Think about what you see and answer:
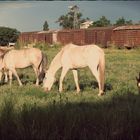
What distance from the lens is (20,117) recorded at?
806 centimetres

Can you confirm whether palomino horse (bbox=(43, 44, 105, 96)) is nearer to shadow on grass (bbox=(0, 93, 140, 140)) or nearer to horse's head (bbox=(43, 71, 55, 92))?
horse's head (bbox=(43, 71, 55, 92))

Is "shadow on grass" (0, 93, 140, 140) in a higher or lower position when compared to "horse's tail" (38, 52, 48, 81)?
higher

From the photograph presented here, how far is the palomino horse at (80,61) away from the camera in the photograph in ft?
45.0

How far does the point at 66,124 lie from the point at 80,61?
658 centimetres

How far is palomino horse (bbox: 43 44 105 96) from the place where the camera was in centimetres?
1370

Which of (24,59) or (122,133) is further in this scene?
(24,59)

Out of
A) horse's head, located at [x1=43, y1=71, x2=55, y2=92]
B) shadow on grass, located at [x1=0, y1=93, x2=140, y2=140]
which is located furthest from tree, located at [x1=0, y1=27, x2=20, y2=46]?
shadow on grass, located at [x1=0, y1=93, x2=140, y2=140]

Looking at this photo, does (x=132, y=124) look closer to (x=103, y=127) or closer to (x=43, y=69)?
(x=103, y=127)

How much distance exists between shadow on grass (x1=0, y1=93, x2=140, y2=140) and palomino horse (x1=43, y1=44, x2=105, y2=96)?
4.56 metres

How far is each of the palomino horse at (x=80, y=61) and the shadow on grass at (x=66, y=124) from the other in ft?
15.0

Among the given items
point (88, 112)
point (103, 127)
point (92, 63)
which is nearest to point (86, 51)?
point (92, 63)

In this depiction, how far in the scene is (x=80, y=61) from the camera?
46.7 ft

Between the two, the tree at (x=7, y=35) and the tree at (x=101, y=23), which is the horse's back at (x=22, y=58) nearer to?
the tree at (x=7, y=35)

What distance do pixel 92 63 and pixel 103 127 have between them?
6207mm
